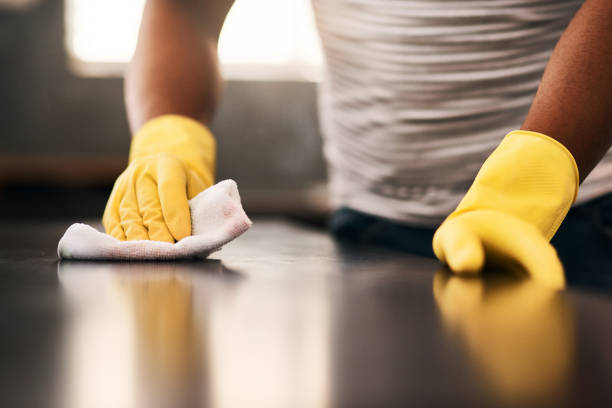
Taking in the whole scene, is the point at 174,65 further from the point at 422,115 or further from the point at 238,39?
the point at 238,39

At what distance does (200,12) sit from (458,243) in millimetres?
693

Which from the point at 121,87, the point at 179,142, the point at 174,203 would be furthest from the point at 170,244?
the point at 121,87

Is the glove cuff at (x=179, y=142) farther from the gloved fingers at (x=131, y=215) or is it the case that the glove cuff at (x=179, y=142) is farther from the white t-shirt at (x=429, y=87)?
the white t-shirt at (x=429, y=87)

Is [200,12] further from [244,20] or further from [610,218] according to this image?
[244,20]

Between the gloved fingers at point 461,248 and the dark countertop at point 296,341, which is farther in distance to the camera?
the gloved fingers at point 461,248

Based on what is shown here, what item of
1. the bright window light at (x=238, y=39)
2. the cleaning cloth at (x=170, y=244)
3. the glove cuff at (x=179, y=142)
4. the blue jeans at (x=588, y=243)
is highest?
the bright window light at (x=238, y=39)

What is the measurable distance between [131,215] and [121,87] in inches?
158

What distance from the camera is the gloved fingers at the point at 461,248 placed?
0.53 metres

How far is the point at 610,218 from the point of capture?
2.85 feet

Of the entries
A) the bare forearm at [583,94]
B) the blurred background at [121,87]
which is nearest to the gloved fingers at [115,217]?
the bare forearm at [583,94]

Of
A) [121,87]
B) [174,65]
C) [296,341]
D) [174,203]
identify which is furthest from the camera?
[121,87]

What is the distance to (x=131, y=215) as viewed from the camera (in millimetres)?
684

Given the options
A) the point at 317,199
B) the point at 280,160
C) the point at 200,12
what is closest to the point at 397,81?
the point at 200,12

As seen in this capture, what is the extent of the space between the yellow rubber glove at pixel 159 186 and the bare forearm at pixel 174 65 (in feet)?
0.26
